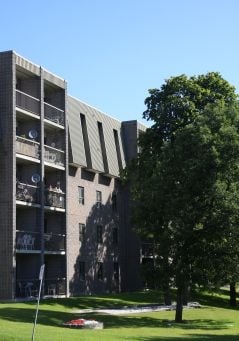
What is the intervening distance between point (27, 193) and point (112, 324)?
1273cm

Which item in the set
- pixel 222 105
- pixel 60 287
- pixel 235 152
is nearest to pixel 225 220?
pixel 235 152

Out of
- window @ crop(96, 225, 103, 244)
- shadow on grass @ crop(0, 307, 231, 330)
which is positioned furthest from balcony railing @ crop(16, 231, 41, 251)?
window @ crop(96, 225, 103, 244)

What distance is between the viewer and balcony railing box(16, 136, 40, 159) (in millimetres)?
38812

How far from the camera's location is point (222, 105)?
34625mm

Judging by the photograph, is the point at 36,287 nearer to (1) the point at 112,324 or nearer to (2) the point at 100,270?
(2) the point at 100,270

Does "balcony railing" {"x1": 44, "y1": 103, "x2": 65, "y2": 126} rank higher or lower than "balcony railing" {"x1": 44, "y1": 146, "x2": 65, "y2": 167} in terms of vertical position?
higher

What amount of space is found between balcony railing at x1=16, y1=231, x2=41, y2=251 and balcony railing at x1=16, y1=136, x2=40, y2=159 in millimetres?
4923

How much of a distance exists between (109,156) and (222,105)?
18990mm

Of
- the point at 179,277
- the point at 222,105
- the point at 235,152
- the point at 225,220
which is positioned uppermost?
the point at 222,105

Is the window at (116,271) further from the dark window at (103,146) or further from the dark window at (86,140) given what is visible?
the dark window at (86,140)

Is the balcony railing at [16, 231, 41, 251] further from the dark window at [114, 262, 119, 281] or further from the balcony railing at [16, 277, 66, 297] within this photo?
the dark window at [114, 262, 119, 281]

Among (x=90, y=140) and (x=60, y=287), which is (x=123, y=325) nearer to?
(x=60, y=287)

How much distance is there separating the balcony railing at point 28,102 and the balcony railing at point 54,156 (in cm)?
279

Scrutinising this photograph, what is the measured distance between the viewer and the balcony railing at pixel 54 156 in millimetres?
42703
